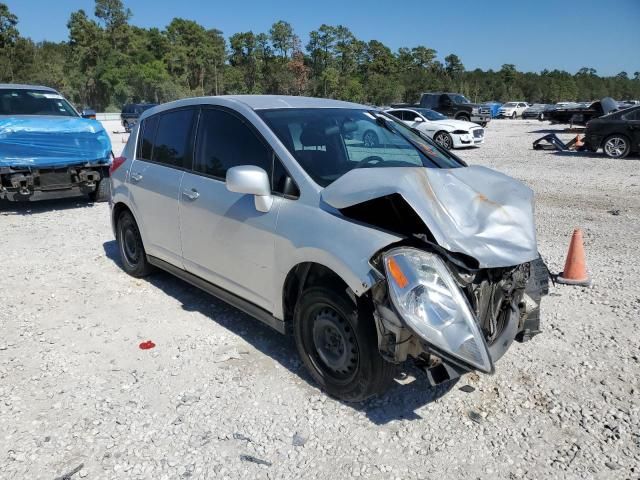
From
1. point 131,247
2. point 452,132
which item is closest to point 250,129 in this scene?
point 131,247

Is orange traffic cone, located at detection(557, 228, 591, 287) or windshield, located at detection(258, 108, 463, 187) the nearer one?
windshield, located at detection(258, 108, 463, 187)

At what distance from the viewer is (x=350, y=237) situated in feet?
10.3

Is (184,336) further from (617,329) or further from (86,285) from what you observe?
(617,329)

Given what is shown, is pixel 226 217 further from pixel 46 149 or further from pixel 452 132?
pixel 452 132

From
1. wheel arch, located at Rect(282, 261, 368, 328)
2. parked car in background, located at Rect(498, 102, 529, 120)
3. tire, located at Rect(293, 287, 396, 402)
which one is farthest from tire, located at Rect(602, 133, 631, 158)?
parked car in background, located at Rect(498, 102, 529, 120)

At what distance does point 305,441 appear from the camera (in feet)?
10.1

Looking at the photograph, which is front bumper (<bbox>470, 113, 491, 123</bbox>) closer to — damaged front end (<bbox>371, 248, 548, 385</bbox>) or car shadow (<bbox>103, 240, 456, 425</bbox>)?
car shadow (<bbox>103, 240, 456, 425</bbox>)

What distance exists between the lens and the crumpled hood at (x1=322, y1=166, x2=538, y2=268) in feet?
9.71

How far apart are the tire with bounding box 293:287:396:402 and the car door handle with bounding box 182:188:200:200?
144 cm

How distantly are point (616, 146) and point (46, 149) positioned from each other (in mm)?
15234

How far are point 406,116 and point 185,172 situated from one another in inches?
714

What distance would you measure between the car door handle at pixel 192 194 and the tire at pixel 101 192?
5.94 meters

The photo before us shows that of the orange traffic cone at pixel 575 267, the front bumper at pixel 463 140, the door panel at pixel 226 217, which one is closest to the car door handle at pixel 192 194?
the door panel at pixel 226 217

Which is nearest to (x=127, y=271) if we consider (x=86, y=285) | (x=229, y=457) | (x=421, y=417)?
(x=86, y=285)
